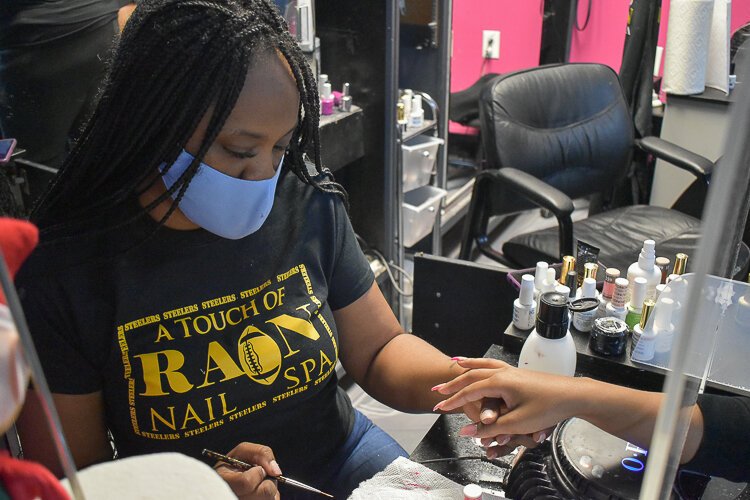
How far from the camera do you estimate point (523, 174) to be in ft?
6.54

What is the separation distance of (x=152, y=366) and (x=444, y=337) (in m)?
0.73

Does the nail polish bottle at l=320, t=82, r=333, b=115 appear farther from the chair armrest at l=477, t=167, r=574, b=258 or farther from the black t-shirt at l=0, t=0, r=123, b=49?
the black t-shirt at l=0, t=0, r=123, b=49

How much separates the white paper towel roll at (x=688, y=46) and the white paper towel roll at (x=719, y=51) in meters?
0.05

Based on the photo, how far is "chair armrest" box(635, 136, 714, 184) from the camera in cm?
Result: 210

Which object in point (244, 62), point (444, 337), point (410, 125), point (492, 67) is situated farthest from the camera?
point (492, 67)

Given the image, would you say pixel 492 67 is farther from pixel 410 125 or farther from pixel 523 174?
pixel 523 174

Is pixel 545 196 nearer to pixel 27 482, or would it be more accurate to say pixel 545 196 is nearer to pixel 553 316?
pixel 553 316

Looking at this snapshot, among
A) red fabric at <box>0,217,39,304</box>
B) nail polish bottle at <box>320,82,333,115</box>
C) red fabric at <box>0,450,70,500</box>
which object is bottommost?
nail polish bottle at <box>320,82,333,115</box>

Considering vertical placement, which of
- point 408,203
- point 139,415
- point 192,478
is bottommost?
point 408,203

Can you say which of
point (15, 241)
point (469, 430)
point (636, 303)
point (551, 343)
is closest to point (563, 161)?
point (636, 303)

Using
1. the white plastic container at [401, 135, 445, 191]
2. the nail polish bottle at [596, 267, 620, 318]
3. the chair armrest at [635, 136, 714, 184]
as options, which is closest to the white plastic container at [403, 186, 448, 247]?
the white plastic container at [401, 135, 445, 191]

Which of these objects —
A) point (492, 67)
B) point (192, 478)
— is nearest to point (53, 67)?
point (192, 478)

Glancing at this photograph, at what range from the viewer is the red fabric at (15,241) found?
230mm

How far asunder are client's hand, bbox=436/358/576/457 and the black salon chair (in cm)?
110
